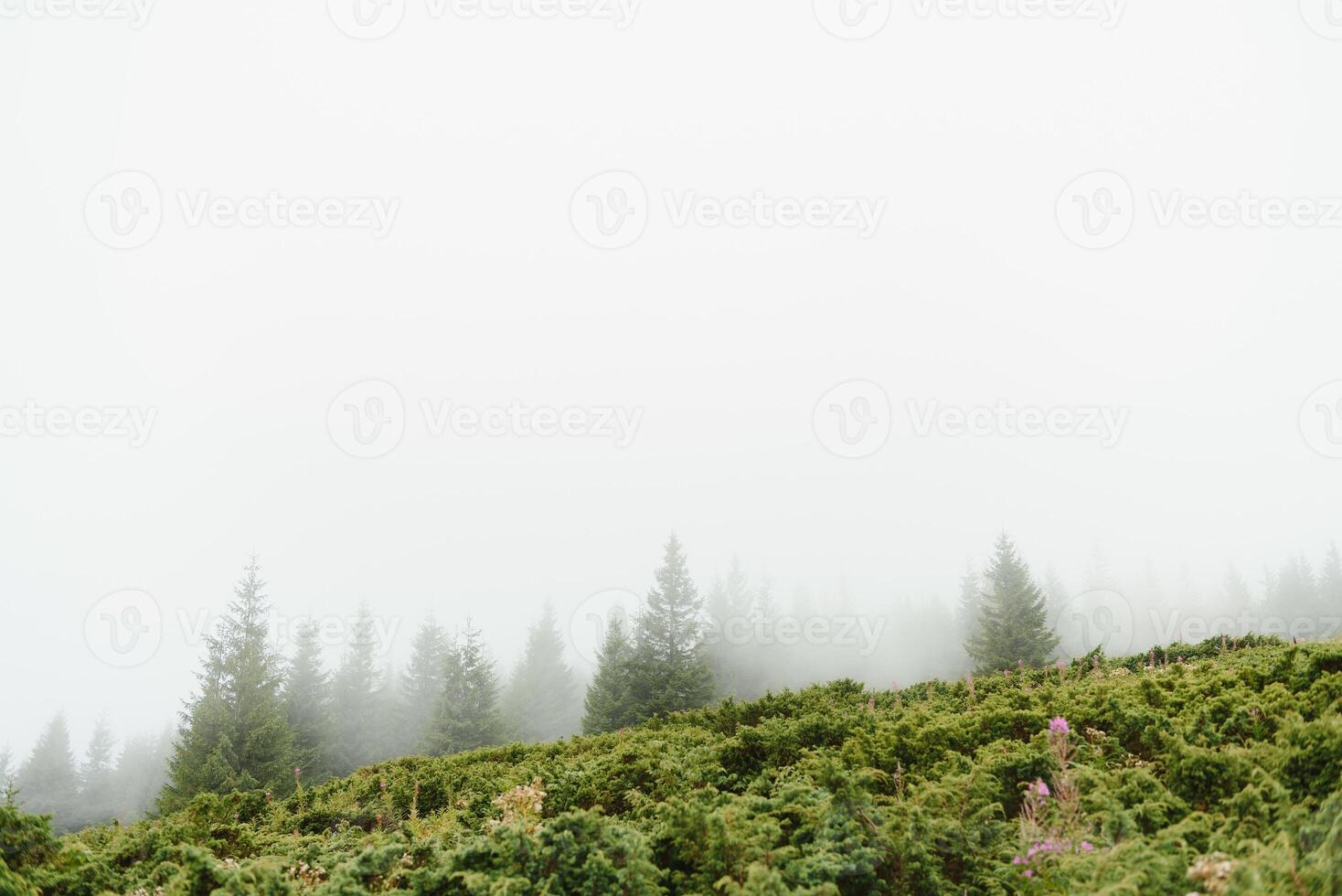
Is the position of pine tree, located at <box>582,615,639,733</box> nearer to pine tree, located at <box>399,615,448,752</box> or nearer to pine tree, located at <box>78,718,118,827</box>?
pine tree, located at <box>399,615,448,752</box>

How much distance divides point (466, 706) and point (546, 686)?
1591cm

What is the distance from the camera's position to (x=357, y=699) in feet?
128

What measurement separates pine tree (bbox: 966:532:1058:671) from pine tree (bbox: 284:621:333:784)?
32.2m

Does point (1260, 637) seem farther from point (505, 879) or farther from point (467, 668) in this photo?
point (467, 668)

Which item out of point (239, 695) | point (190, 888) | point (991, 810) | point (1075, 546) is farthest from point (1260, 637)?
point (1075, 546)

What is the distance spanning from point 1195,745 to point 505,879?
5.12m

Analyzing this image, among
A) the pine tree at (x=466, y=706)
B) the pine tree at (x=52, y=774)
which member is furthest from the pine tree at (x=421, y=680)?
the pine tree at (x=52, y=774)

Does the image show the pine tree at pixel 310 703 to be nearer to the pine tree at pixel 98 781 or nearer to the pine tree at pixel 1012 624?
the pine tree at pixel 98 781

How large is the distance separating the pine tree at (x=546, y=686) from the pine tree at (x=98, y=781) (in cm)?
2874

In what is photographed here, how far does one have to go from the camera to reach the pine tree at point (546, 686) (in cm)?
4588

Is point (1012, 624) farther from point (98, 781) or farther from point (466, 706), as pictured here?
point (98, 781)

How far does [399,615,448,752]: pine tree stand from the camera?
136 ft

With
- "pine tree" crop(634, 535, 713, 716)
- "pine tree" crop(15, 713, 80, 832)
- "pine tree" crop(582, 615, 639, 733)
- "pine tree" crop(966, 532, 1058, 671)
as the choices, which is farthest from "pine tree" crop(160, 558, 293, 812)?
"pine tree" crop(15, 713, 80, 832)

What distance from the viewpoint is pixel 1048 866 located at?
3.39 meters
